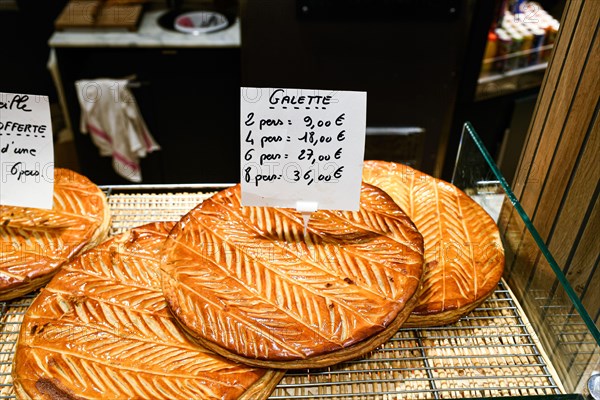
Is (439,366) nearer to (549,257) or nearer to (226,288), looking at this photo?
(549,257)

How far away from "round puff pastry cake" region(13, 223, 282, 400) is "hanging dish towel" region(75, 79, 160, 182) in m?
→ 2.88

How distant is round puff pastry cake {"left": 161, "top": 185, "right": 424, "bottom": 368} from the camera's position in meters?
1.39

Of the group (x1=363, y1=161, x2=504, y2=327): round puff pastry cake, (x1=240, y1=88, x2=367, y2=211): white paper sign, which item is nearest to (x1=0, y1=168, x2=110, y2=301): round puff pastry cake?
(x1=240, y1=88, x2=367, y2=211): white paper sign

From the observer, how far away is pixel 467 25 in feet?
12.7

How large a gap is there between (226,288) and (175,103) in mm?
3305

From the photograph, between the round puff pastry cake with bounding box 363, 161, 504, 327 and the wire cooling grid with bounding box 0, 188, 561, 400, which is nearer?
the wire cooling grid with bounding box 0, 188, 561, 400

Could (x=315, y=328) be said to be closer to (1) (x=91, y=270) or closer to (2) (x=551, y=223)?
(1) (x=91, y=270)

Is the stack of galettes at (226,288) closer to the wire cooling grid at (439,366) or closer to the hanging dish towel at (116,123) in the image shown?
the wire cooling grid at (439,366)

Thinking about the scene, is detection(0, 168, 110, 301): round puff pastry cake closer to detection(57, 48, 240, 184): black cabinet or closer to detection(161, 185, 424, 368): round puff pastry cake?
detection(161, 185, 424, 368): round puff pastry cake

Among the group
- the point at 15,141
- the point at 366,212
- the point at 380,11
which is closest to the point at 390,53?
the point at 380,11

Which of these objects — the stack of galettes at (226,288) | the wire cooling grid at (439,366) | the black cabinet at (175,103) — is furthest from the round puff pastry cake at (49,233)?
the black cabinet at (175,103)

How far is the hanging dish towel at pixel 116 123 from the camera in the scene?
426cm

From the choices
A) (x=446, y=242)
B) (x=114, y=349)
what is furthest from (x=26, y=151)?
(x=446, y=242)

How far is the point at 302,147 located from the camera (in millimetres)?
1526
